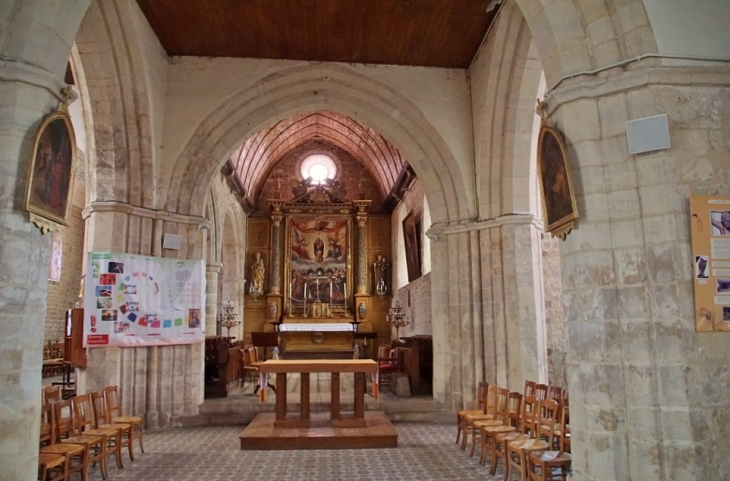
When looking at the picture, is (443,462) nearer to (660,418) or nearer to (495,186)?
(660,418)

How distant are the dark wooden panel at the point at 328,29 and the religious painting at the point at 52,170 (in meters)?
4.01

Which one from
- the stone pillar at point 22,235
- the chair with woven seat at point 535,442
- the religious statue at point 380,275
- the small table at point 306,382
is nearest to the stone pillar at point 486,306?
→ the small table at point 306,382

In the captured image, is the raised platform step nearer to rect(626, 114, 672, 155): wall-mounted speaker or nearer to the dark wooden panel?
rect(626, 114, 672, 155): wall-mounted speaker

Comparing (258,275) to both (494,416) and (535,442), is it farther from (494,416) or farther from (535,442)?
(535,442)

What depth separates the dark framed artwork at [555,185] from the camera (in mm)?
4352

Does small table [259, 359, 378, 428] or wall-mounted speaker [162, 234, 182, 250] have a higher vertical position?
wall-mounted speaker [162, 234, 182, 250]

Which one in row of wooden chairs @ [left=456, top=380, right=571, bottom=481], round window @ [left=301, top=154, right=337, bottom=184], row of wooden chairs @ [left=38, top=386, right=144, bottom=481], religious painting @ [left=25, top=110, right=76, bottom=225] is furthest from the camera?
round window @ [left=301, top=154, right=337, bottom=184]

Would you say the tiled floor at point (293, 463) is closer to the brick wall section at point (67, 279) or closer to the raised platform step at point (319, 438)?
the raised platform step at point (319, 438)

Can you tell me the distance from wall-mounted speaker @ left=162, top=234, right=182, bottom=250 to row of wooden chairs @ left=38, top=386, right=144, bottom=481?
8.45 feet

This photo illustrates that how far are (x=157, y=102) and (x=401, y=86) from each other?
13.0ft

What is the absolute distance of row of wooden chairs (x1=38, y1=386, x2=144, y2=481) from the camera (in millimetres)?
4828

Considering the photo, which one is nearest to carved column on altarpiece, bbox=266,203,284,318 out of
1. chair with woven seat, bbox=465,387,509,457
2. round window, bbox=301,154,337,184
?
round window, bbox=301,154,337,184

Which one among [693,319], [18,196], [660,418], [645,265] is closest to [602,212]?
[645,265]

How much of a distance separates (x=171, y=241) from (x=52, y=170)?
433 centimetres
